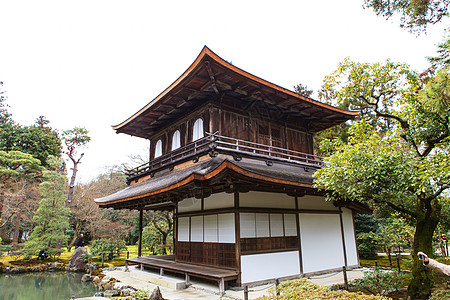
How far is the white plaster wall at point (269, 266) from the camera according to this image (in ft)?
26.5

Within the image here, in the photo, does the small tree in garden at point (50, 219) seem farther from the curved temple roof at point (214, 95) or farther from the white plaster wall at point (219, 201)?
the white plaster wall at point (219, 201)

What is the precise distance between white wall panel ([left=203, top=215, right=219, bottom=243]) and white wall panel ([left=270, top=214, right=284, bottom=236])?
1817mm

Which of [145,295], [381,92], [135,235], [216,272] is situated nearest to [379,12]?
[381,92]

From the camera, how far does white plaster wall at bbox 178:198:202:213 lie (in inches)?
403

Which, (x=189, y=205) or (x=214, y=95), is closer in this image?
(x=214, y=95)

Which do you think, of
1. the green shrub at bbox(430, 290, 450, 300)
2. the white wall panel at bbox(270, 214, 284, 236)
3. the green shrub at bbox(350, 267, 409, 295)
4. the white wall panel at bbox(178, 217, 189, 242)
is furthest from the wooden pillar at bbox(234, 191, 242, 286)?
the green shrub at bbox(430, 290, 450, 300)

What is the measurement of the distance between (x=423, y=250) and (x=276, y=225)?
405 cm

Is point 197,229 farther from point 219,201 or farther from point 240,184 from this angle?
point 240,184

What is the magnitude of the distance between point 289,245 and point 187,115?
6424 millimetres

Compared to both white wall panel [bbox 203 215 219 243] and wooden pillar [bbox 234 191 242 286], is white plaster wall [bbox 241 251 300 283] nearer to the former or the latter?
wooden pillar [bbox 234 191 242 286]

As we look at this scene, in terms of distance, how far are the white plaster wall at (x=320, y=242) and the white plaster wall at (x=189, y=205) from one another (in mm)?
3693

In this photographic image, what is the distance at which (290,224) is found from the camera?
9.59 meters

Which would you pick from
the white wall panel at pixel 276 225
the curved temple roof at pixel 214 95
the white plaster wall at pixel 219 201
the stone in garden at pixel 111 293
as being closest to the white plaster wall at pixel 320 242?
the white wall panel at pixel 276 225

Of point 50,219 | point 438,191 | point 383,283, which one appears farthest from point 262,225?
point 50,219
